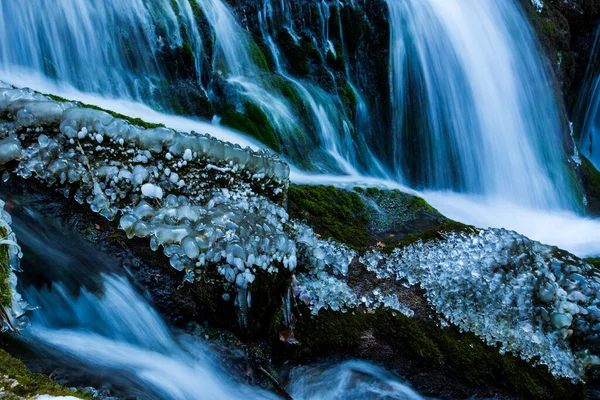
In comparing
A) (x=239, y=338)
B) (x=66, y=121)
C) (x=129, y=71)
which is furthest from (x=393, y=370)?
(x=129, y=71)

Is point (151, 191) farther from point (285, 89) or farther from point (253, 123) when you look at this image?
point (285, 89)

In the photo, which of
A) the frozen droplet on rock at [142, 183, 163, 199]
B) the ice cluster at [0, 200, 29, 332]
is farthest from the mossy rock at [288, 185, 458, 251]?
the ice cluster at [0, 200, 29, 332]

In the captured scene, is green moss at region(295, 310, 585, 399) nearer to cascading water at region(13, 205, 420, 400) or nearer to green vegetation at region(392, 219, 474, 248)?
cascading water at region(13, 205, 420, 400)

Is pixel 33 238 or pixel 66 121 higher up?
pixel 66 121

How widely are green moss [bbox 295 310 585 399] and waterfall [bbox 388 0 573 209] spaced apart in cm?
570

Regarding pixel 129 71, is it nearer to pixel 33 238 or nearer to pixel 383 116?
pixel 33 238

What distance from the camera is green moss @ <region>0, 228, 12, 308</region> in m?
2.45

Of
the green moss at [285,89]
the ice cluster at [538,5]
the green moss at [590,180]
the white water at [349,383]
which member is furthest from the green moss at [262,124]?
the green moss at [590,180]

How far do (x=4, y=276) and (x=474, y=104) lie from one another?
8996 millimetres

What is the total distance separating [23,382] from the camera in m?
2.00

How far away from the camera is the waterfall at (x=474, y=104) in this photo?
9109 millimetres

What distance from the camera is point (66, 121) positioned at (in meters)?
3.14

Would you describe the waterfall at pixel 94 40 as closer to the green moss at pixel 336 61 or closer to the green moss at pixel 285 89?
Result: the green moss at pixel 285 89

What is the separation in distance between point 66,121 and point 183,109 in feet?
11.7
